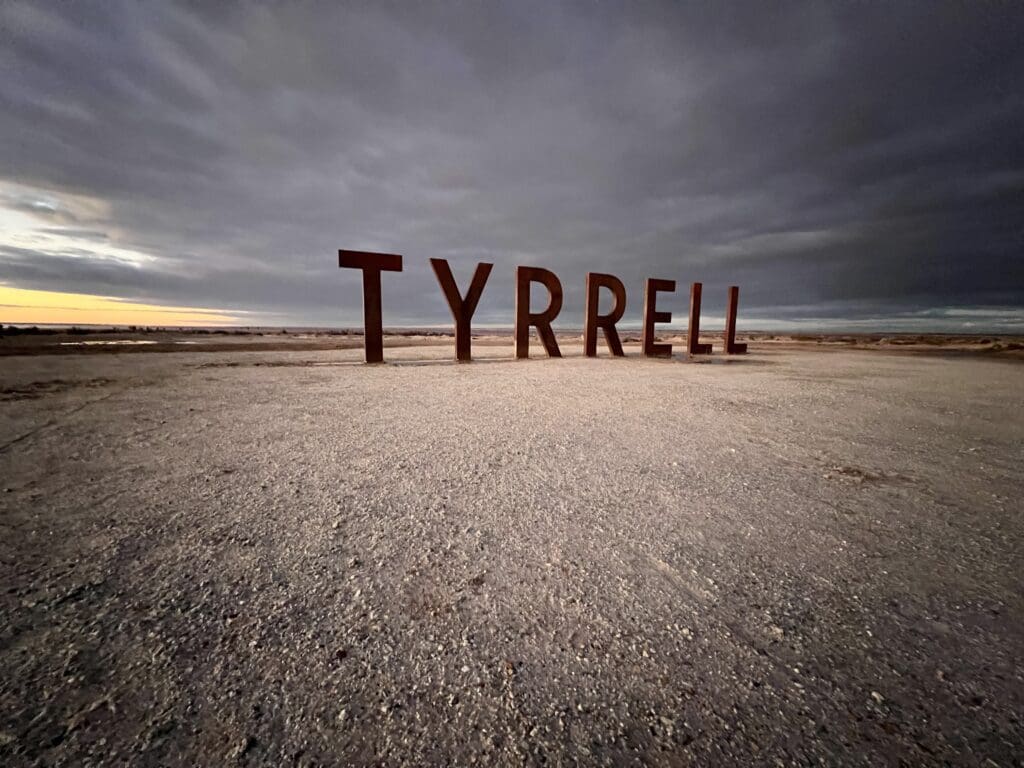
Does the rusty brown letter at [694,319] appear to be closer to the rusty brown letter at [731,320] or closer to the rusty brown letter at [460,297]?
the rusty brown letter at [731,320]

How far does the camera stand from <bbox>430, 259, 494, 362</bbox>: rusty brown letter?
9.69 m

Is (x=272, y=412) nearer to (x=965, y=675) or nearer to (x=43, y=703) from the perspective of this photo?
(x=43, y=703)

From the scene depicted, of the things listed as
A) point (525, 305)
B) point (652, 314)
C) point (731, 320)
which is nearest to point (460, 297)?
point (525, 305)

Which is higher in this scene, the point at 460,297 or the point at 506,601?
the point at 460,297

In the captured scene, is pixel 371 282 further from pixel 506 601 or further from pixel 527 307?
pixel 506 601

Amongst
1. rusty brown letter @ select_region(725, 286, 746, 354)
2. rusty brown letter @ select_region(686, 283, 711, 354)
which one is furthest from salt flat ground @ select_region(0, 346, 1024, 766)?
rusty brown letter @ select_region(725, 286, 746, 354)

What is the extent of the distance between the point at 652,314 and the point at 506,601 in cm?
1199

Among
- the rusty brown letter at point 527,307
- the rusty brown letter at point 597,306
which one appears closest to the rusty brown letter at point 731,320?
the rusty brown letter at point 597,306

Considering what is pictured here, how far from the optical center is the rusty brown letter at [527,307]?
10.7 m

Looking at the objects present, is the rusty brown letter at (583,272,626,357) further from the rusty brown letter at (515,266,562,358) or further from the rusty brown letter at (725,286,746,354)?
the rusty brown letter at (725,286,746,354)

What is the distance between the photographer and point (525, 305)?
10.8 m

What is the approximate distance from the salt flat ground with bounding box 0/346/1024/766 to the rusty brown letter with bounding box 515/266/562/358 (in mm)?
7952

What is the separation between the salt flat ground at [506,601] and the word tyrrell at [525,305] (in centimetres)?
Result: 619

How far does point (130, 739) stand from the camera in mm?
934
